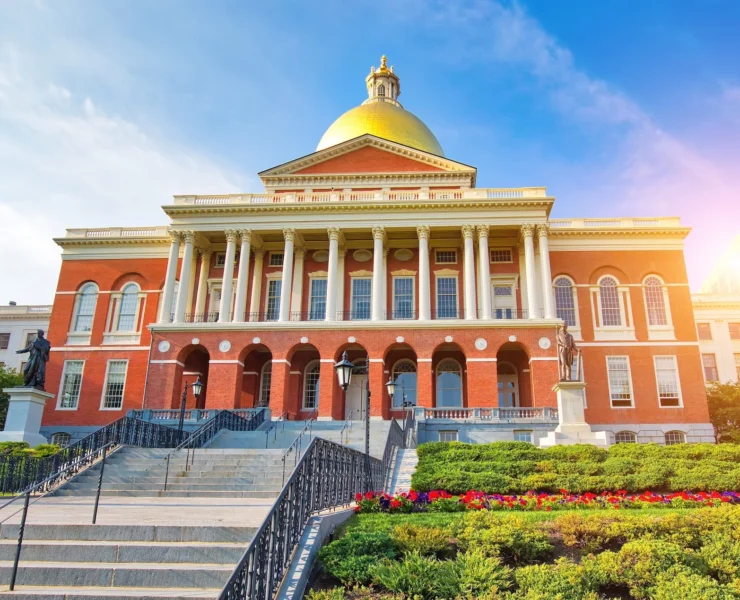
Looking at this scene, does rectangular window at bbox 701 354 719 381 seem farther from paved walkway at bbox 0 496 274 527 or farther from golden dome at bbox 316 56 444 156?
paved walkway at bbox 0 496 274 527

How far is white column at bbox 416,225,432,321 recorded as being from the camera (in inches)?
1423

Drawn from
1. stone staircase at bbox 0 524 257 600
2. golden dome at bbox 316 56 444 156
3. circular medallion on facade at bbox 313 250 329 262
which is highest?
golden dome at bbox 316 56 444 156

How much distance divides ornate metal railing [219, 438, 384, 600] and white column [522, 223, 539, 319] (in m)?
24.4

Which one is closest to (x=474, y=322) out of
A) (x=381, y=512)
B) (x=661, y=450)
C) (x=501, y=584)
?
(x=661, y=450)

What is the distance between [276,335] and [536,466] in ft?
70.1

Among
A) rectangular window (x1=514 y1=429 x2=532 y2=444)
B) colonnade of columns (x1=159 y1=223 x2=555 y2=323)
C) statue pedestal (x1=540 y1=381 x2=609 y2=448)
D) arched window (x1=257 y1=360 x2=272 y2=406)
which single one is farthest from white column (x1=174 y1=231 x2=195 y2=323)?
statue pedestal (x1=540 y1=381 x2=609 y2=448)

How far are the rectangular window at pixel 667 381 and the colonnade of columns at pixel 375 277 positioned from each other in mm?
8146

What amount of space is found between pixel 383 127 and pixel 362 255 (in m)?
12.3

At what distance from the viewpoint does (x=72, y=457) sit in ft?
57.9

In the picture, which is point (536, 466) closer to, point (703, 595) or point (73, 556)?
point (703, 595)

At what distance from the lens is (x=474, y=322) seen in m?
35.1

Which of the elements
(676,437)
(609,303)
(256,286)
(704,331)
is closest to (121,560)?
(256,286)

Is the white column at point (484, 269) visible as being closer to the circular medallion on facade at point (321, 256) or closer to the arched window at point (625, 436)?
the circular medallion on facade at point (321, 256)

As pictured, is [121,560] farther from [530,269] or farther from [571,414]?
A: [530,269]
